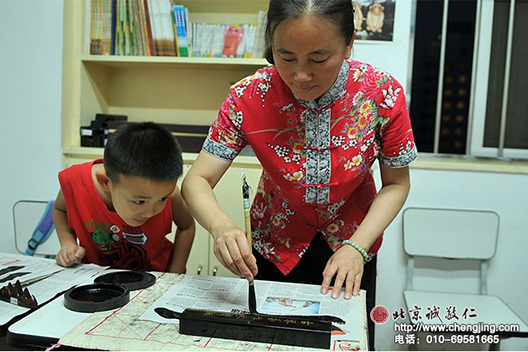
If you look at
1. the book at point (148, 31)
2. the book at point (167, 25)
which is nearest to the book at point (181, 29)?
the book at point (167, 25)

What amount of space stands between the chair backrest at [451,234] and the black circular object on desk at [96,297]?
1.54 meters

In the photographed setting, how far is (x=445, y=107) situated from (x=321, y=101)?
1538 millimetres

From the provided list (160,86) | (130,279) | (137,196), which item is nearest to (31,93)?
(160,86)

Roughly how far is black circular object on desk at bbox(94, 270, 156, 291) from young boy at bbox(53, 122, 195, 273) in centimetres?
15

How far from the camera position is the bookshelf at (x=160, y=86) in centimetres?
209

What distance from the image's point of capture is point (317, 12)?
0.86 metres

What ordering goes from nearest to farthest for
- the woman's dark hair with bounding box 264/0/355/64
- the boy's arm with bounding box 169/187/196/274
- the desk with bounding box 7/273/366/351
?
1. the desk with bounding box 7/273/366/351
2. the woman's dark hair with bounding box 264/0/355/64
3. the boy's arm with bounding box 169/187/196/274

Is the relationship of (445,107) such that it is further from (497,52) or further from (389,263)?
(389,263)

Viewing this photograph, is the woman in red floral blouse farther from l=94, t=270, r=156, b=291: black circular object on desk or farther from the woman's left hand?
l=94, t=270, r=156, b=291: black circular object on desk

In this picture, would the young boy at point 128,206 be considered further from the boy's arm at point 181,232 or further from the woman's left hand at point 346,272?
the woman's left hand at point 346,272

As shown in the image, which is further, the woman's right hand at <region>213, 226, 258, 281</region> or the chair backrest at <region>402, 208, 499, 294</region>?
the chair backrest at <region>402, 208, 499, 294</region>

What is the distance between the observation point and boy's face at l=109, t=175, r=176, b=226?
115 cm

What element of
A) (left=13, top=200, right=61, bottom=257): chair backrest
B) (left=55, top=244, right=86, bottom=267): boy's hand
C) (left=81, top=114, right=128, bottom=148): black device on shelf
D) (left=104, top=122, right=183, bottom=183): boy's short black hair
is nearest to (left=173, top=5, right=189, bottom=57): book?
(left=81, top=114, right=128, bottom=148): black device on shelf

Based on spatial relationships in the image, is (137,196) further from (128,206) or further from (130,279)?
(130,279)
